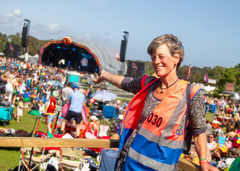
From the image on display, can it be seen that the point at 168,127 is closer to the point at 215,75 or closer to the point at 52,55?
the point at 52,55

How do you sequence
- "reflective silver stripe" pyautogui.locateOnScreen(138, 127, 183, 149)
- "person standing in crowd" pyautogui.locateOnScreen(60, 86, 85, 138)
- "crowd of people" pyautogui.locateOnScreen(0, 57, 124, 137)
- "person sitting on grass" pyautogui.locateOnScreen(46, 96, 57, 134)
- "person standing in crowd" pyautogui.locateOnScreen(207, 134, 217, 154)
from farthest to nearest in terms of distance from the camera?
"person sitting on grass" pyautogui.locateOnScreen(46, 96, 57, 134)
"crowd of people" pyautogui.locateOnScreen(0, 57, 124, 137)
"person standing in crowd" pyautogui.locateOnScreen(60, 86, 85, 138)
"person standing in crowd" pyautogui.locateOnScreen(207, 134, 217, 154)
"reflective silver stripe" pyautogui.locateOnScreen(138, 127, 183, 149)

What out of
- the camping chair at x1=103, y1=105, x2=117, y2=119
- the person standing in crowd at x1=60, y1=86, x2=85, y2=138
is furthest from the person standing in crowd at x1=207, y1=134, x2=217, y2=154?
the camping chair at x1=103, y1=105, x2=117, y2=119

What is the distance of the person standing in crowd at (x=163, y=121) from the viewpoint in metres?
1.81

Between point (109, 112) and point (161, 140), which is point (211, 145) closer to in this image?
point (161, 140)

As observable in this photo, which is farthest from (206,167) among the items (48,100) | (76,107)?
(48,100)

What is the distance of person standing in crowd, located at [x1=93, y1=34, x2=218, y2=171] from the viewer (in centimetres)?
181

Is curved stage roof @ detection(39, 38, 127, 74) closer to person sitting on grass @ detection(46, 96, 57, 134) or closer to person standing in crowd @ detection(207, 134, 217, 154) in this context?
person sitting on grass @ detection(46, 96, 57, 134)

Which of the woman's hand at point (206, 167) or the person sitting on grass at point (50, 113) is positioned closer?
the woman's hand at point (206, 167)

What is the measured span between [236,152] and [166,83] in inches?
212

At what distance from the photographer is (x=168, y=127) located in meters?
1.81

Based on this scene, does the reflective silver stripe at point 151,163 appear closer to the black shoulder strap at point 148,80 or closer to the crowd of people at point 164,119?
the crowd of people at point 164,119

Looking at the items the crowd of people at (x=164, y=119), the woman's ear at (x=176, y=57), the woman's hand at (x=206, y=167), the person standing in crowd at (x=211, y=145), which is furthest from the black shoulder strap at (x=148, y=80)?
the person standing in crowd at (x=211, y=145)

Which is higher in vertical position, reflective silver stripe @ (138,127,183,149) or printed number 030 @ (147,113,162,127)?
printed number 030 @ (147,113,162,127)

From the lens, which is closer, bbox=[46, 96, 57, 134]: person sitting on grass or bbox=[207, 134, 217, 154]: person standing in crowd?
bbox=[207, 134, 217, 154]: person standing in crowd
